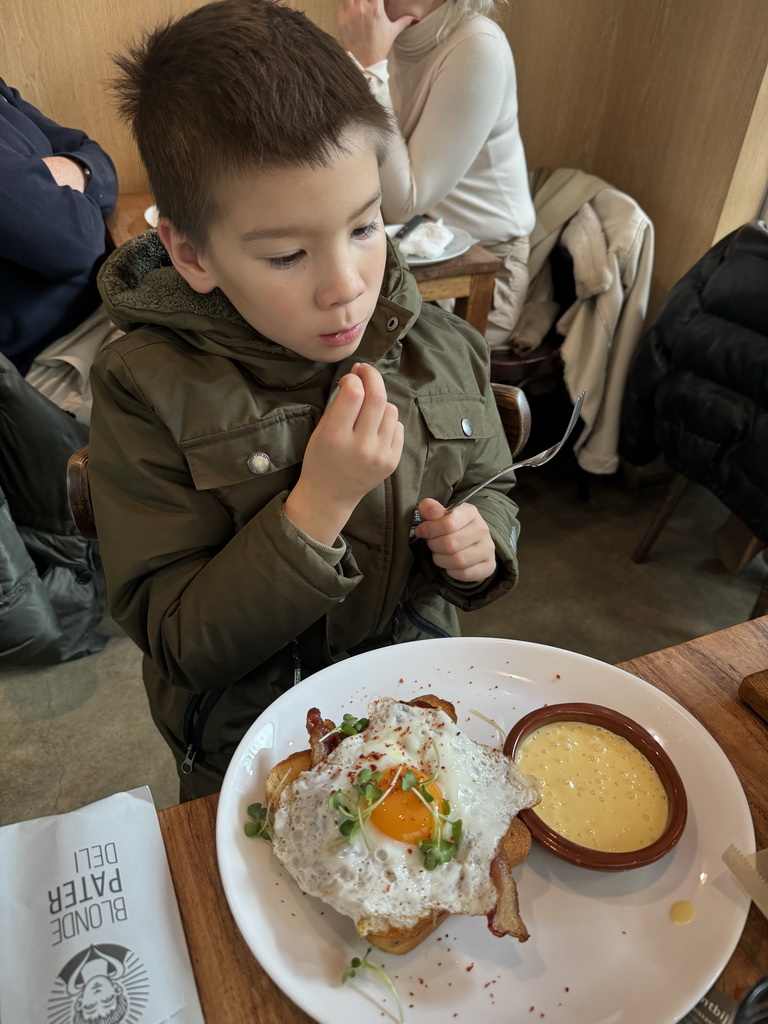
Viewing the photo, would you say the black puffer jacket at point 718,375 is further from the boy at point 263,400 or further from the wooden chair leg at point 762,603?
the boy at point 263,400

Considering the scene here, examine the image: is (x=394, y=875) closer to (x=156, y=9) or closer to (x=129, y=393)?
(x=129, y=393)

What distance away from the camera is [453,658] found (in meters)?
0.85

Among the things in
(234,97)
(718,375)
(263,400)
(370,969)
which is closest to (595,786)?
(370,969)

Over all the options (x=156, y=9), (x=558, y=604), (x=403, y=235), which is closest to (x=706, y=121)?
(x=403, y=235)

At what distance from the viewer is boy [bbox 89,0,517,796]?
775 mm

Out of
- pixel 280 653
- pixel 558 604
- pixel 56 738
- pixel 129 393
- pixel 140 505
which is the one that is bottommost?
pixel 56 738

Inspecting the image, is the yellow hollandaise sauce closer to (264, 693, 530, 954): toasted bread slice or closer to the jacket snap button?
(264, 693, 530, 954): toasted bread slice

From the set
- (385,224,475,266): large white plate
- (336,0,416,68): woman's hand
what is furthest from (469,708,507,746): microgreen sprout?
(336,0,416,68): woman's hand

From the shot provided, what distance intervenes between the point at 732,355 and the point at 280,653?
4.96 ft

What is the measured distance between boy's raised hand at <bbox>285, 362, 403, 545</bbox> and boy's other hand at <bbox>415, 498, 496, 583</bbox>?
147 millimetres

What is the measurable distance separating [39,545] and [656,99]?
2.50 meters

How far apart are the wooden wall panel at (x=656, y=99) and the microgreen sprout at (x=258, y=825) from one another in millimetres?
2328

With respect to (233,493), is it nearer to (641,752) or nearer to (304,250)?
(304,250)

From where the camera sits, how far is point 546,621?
2314 mm
